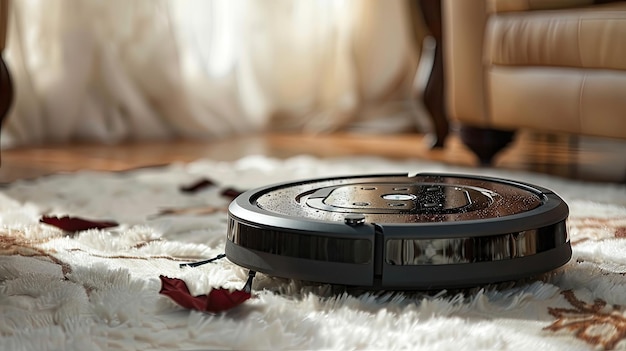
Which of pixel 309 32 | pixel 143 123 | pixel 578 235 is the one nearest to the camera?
pixel 578 235

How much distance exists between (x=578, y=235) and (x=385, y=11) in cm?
194

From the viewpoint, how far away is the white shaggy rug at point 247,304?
723 mm

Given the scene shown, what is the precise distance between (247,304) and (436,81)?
170cm

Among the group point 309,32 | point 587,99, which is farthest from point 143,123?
point 587,99

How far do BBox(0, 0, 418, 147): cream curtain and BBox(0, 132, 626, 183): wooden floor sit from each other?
0.49ft

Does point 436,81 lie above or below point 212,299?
below

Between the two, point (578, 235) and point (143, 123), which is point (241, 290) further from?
point (143, 123)

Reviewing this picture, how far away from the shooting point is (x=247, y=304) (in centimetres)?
81

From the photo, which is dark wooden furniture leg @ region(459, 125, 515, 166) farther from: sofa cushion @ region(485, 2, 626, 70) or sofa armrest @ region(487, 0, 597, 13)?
sofa armrest @ region(487, 0, 597, 13)

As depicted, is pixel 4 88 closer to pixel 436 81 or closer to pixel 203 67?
pixel 203 67

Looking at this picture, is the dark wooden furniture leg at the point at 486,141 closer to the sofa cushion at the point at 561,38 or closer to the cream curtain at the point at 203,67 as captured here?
the sofa cushion at the point at 561,38

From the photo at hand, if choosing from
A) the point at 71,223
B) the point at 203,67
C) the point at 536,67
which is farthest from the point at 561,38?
the point at 203,67

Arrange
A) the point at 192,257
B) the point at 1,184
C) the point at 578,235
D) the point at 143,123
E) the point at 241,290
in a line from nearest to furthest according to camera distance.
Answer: the point at 241,290 → the point at 192,257 → the point at 578,235 → the point at 1,184 → the point at 143,123

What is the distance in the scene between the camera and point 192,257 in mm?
1048
